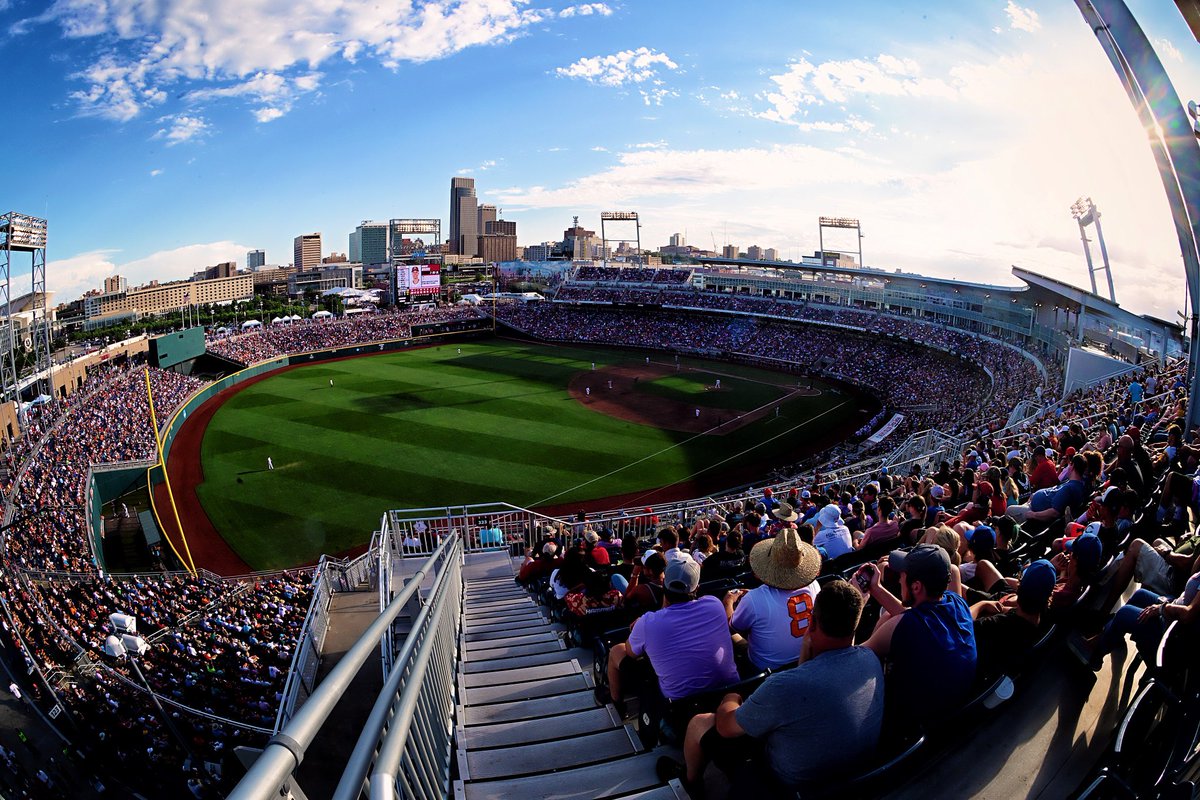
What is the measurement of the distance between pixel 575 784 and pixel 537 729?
0.81 meters

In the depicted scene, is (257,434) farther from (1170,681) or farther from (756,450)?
(1170,681)

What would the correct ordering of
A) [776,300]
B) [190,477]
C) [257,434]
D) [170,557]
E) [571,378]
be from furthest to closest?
1. [776,300]
2. [571,378]
3. [257,434]
4. [190,477]
5. [170,557]

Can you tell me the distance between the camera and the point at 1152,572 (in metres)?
4.27

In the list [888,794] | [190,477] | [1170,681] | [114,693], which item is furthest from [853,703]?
[190,477]

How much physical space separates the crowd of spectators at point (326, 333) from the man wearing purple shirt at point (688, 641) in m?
52.5

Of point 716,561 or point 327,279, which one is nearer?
point 716,561

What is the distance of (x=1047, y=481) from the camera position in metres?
9.21

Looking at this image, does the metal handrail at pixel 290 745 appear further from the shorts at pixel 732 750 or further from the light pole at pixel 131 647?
the light pole at pixel 131 647

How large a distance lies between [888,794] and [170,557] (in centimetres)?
2341

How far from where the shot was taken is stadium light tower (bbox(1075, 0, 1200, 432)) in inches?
421

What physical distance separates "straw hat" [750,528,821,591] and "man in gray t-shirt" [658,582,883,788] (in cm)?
91

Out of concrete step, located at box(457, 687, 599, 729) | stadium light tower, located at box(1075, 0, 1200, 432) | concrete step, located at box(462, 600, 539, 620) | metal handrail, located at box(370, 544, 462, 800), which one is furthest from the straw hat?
stadium light tower, located at box(1075, 0, 1200, 432)

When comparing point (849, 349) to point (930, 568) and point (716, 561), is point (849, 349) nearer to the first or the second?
point (716, 561)

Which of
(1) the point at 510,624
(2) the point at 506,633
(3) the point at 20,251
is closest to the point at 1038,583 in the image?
(2) the point at 506,633
